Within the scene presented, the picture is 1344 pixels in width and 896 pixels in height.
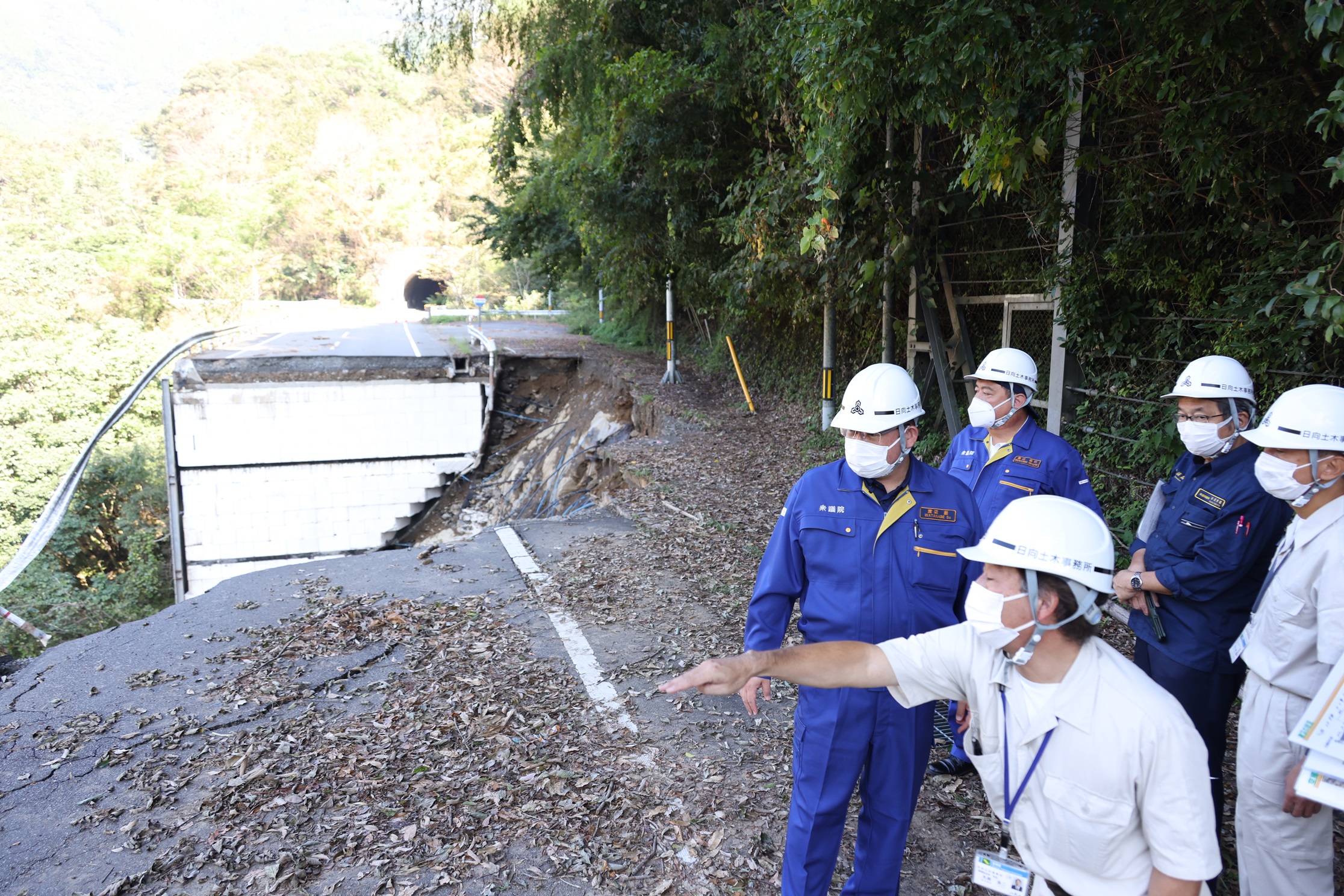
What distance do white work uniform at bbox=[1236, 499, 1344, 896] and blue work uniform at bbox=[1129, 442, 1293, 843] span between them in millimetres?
431

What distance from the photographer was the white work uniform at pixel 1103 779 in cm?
171

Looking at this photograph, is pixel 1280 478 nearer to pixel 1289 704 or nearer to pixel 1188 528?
pixel 1188 528

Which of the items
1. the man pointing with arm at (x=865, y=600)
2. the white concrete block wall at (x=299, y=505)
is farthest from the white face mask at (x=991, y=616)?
the white concrete block wall at (x=299, y=505)

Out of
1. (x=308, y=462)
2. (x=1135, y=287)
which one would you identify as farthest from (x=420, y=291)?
(x=1135, y=287)

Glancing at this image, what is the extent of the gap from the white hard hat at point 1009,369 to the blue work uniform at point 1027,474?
23cm

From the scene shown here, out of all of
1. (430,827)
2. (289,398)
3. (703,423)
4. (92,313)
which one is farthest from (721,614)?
(92,313)

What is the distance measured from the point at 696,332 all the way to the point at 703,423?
5.92m

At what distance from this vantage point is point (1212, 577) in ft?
10.5

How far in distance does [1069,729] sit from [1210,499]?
200 cm

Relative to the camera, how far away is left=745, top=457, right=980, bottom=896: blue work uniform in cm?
280

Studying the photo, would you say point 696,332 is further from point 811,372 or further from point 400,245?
point 400,245

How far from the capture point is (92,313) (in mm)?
33000

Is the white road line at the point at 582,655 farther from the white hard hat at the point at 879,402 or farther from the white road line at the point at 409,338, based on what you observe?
the white road line at the point at 409,338

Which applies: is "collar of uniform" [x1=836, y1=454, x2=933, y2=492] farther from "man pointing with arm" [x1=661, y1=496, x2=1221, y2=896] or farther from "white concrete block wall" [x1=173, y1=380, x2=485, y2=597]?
"white concrete block wall" [x1=173, y1=380, x2=485, y2=597]
